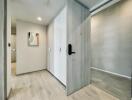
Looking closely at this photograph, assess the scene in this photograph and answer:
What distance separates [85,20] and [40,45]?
272 centimetres

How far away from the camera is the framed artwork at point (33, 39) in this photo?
387cm

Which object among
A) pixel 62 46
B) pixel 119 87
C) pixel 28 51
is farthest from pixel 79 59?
pixel 28 51

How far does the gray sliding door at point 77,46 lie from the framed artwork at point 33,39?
100 inches

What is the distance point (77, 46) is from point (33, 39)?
8.58 ft

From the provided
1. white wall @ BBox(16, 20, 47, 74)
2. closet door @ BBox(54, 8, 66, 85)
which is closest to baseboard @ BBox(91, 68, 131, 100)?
closet door @ BBox(54, 8, 66, 85)

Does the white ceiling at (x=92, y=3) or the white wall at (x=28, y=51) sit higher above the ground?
the white ceiling at (x=92, y=3)

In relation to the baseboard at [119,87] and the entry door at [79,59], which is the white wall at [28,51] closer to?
the entry door at [79,59]

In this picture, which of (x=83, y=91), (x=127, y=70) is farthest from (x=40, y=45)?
(x=127, y=70)

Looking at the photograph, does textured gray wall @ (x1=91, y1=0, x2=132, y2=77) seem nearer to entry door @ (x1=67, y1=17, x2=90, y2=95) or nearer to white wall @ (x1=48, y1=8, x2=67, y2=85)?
entry door @ (x1=67, y1=17, x2=90, y2=95)

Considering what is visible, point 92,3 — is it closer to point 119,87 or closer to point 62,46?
point 62,46

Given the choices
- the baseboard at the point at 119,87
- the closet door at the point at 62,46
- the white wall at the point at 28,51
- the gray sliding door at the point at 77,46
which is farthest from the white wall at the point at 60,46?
the white wall at the point at 28,51

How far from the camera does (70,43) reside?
6.82 ft

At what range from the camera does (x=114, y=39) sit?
2.75 metres

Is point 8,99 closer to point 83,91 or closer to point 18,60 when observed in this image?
point 83,91
